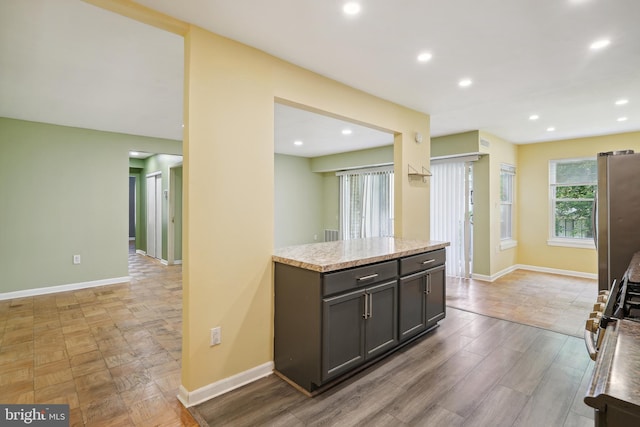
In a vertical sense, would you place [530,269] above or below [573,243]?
below

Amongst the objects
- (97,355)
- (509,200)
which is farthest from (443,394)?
(509,200)

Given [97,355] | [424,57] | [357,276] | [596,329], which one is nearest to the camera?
[596,329]

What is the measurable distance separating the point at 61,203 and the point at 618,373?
6030 mm

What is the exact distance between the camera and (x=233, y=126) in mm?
2205

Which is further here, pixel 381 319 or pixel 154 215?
pixel 154 215

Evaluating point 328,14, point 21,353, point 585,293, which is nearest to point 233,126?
point 328,14

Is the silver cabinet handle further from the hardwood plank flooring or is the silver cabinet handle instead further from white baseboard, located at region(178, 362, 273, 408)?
white baseboard, located at region(178, 362, 273, 408)

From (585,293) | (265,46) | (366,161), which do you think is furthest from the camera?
(366,161)

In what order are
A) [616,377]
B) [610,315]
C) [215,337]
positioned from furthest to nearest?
1. [215,337]
2. [610,315]
3. [616,377]

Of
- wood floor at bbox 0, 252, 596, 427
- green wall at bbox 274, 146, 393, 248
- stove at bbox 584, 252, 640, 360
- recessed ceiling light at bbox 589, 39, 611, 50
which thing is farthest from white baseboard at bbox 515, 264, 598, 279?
stove at bbox 584, 252, 640, 360

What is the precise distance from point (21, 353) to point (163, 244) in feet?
14.7

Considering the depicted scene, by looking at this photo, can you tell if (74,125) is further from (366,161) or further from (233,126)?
(366,161)

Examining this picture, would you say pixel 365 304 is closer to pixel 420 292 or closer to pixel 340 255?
pixel 340 255

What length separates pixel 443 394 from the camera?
210 cm
